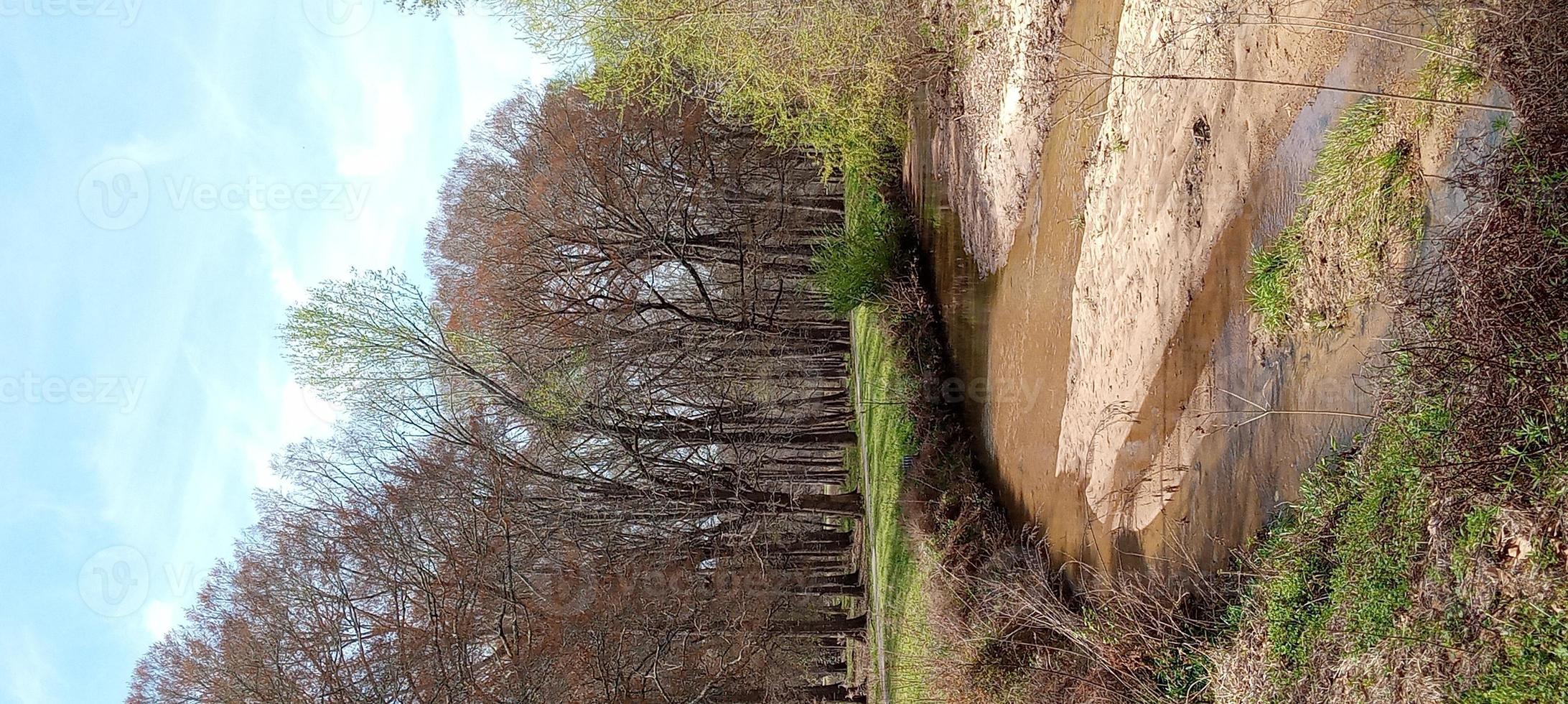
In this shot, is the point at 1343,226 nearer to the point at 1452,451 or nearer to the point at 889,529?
the point at 1452,451

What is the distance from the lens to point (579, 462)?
14438 millimetres

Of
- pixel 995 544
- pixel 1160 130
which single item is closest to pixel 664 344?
pixel 995 544

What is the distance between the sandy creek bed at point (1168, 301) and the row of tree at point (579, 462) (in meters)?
5.64

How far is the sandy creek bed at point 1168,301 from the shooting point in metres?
6.30

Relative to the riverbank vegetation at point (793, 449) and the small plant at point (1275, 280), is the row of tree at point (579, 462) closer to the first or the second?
the riverbank vegetation at point (793, 449)

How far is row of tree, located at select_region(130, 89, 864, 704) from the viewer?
11.3m

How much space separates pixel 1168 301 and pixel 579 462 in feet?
31.4

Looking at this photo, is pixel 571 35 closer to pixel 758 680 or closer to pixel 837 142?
pixel 837 142

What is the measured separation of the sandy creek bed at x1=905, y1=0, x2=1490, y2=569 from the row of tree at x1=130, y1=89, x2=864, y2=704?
5637 mm

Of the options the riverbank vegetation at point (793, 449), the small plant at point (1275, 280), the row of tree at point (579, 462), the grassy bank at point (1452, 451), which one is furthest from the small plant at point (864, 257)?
the grassy bank at point (1452, 451)

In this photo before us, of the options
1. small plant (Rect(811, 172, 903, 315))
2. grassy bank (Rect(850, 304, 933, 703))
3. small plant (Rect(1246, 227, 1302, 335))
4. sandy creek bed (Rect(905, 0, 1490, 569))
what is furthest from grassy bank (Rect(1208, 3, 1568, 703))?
small plant (Rect(811, 172, 903, 315))

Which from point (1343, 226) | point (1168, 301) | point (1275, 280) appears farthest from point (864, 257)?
point (1343, 226)

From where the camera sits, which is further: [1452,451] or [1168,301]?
[1168,301]

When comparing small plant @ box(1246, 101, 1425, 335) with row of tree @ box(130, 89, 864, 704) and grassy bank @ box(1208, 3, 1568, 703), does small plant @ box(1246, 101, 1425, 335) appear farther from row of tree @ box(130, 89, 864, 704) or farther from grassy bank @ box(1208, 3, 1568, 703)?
row of tree @ box(130, 89, 864, 704)
